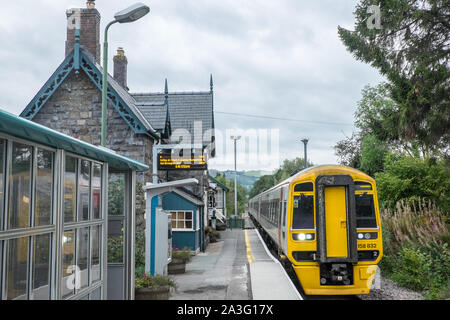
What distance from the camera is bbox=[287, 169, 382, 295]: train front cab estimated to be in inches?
358

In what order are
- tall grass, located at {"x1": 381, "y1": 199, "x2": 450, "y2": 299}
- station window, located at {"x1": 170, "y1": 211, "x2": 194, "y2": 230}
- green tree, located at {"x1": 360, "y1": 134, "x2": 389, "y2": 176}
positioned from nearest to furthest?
tall grass, located at {"x1": 381, "y1": 199, "x2": 450, "y2": 299} → station window, located at {"x1": 170, "y1": 211, "x2": 194, "y2": 230} → green tree, located at {"x1": 360, "y1": 134, "x2": 389, "y2": 176}

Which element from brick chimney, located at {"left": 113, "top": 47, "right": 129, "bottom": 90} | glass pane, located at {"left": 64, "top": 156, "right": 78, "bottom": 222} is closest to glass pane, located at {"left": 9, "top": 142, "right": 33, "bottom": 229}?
glass pane, located at {"left": 64, "top": 156, "right": 78, "bottom": 222}

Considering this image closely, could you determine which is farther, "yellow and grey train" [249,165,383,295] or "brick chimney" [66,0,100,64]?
"brick chimney" [66,0,100,64]

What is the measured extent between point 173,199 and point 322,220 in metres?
10.7

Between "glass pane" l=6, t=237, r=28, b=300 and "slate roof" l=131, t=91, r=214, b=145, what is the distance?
56.3ft

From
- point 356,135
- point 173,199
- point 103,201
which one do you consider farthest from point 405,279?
point 356,135

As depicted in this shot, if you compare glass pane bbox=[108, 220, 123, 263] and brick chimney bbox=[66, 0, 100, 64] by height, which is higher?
brick chimney bbox=[66, 0, 100, 64]

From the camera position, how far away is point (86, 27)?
15.8 metres

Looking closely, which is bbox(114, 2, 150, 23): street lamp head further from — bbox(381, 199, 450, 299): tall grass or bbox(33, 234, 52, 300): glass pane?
bbox(381, 199, 450, 299): tall grass

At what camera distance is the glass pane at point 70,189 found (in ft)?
18.1

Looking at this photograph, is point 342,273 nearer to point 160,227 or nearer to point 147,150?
point 160,227

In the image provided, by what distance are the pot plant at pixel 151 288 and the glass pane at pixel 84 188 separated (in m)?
3.20

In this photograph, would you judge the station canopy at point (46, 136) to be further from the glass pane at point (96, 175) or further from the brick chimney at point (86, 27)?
the brick chimney at point (86, 27)

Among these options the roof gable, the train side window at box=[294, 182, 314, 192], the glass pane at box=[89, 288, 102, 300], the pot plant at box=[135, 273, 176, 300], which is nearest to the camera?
the glass pane at box=[89, 288, 102, 300]
